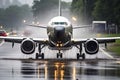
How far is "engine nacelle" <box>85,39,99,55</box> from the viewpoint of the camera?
42562 millimetres

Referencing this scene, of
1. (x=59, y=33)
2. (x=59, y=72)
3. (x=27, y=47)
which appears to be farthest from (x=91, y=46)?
(x=59, y=72)

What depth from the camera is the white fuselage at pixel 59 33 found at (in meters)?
41.3

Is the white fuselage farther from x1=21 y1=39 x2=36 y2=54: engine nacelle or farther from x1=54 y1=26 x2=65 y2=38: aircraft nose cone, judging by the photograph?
x1=21 y1=39 x2=36 y2=54: engine nacelle

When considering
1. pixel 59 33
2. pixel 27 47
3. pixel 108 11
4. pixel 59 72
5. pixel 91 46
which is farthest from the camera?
pixel 108 11

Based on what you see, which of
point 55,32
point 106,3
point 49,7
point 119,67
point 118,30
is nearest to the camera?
point 119,67

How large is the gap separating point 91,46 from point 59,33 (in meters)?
2.69

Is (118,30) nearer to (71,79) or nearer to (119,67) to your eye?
(119,67)

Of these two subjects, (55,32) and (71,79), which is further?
(55,32)

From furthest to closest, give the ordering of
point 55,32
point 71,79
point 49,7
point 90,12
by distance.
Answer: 1. point 49,7
2. point 90,12
3. point 55,32
4. point 71,79

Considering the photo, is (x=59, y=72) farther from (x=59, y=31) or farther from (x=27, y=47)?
(x=27, y=47)

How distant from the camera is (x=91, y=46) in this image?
4259 centimetres

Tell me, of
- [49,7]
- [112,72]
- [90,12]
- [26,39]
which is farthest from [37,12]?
[112,72]

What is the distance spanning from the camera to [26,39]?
43406 mm

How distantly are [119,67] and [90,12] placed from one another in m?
95.9
